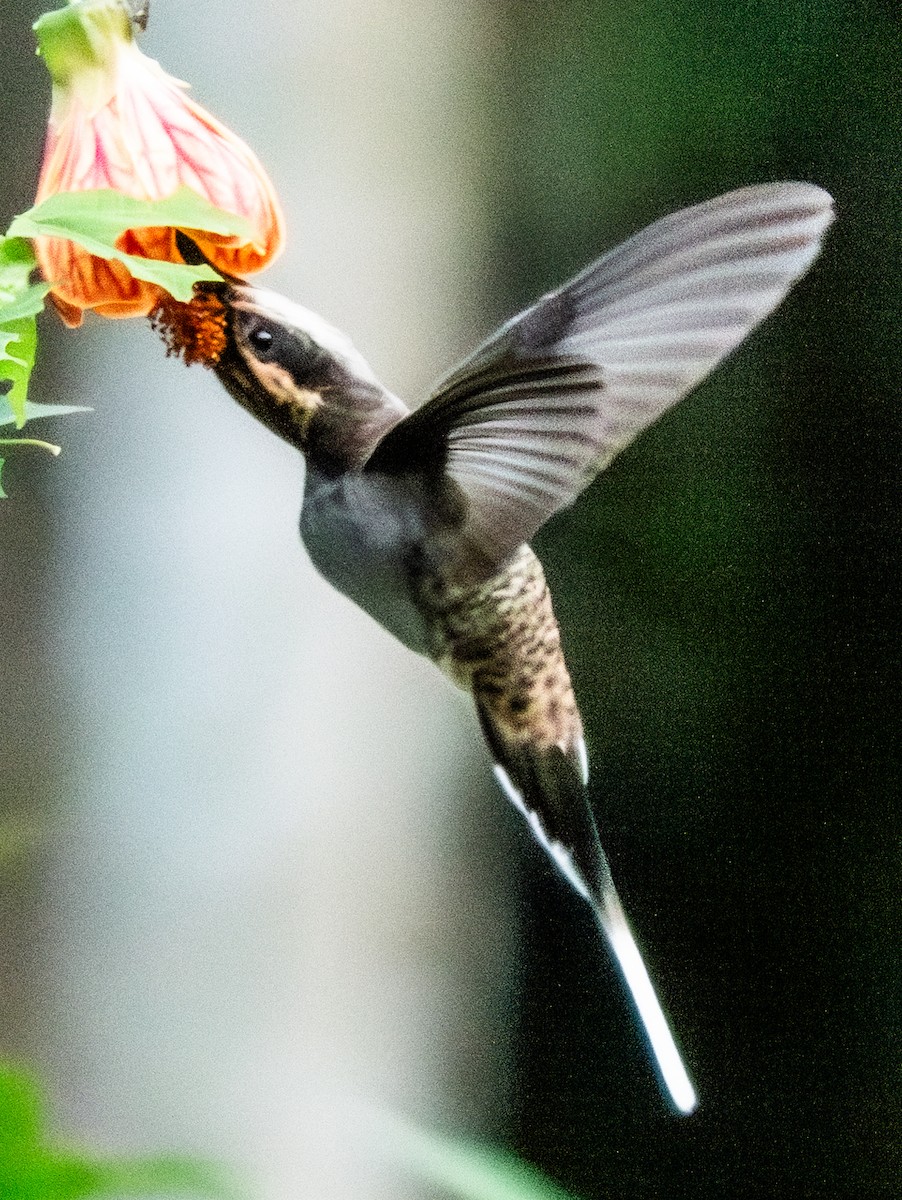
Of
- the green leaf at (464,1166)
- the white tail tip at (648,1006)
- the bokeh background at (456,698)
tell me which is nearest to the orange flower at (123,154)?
the bokeh background at (456,698)

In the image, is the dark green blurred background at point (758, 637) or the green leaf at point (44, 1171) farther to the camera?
the dark green blurred background at point (758, 637)

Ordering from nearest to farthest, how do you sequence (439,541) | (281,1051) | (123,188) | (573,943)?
(123,188), (439,541), (573,943), (281,1051)

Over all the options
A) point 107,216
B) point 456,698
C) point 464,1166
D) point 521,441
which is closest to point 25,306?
point 107,216

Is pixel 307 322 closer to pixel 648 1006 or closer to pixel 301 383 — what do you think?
pixel 301 383

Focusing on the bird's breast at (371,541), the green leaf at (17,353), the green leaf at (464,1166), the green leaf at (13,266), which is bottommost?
the green leaf at (464,1166)

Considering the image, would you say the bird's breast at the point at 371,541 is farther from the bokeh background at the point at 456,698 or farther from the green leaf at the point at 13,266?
the green leaf at the point at 13,266

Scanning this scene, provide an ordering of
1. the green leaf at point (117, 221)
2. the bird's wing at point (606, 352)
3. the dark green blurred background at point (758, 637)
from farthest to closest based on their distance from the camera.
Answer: the dark green blurred background at point (758, 637)
the bird's wing at point (606, 352)
the green leaf at point (117, 221)

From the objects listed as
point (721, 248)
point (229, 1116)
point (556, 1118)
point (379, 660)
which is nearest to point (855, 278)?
point (721, 248)

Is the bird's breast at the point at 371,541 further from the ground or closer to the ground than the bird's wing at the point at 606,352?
closer to the ground

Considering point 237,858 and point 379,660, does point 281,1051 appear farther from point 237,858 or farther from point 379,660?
point 379,660
